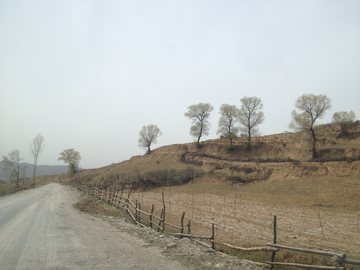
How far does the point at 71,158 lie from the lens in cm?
8431

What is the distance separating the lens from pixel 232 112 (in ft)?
165

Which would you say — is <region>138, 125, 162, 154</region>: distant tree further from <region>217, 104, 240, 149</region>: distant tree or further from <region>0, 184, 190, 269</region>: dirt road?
<region>0, 184, 190, 269</region>: dirt road

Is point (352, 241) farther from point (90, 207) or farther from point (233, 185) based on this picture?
point (233, 185)

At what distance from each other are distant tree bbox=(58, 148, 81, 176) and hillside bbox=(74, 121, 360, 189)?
129 ft

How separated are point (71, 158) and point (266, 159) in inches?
2940

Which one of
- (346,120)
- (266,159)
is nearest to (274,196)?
(266,159)

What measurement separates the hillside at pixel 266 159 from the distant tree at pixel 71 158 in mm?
39197

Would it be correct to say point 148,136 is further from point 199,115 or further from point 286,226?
point 286,226

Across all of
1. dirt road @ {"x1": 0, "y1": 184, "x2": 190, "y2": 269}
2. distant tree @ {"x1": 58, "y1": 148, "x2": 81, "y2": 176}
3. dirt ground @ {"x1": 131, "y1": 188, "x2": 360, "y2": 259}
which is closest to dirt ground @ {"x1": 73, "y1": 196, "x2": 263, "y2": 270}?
dirt road @ {"x1": 0, "y1": 184, "x2": 190, "y2": 269}

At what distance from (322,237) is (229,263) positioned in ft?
17.4

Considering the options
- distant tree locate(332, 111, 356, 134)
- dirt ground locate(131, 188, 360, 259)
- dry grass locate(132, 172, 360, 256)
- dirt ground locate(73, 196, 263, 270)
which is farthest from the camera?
Result: distant tree locate(332, 111, 356, 134)

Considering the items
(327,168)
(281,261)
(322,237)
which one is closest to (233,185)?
(327,168)

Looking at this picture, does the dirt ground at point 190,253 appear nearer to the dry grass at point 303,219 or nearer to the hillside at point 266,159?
the dry grass at point 303,219

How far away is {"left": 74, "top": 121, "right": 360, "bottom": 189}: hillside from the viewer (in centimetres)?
2817
